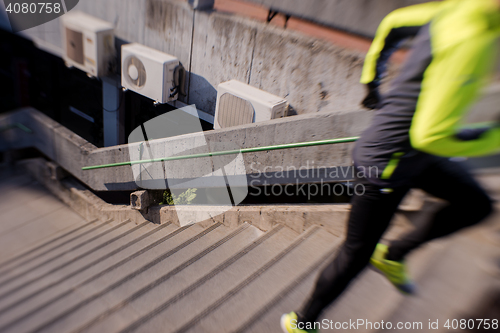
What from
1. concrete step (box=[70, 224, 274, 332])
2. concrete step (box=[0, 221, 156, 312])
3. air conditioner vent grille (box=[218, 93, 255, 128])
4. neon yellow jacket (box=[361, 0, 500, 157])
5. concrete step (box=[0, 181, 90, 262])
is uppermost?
neon yellow jacket (box=[361, 0, 500, 157])

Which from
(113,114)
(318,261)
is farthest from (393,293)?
(113,114)

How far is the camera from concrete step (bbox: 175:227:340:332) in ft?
7.25

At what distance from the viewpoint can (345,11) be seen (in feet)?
13.9

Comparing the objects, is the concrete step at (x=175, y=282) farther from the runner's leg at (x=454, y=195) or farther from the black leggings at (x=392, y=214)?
the runner's leg at (x=454, y=195)

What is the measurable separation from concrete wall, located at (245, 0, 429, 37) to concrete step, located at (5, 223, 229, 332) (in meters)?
3.05

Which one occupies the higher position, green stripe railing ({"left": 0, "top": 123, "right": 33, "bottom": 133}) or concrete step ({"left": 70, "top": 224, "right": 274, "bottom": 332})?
concrete step ({"left": 70, "top": 224, "right": 274, "bottom": 332})

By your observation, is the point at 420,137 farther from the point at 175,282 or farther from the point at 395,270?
the point at 175,282

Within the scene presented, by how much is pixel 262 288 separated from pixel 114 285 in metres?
1.37

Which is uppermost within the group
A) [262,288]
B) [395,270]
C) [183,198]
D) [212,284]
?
[395,270]

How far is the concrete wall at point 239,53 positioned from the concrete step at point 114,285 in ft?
8.12

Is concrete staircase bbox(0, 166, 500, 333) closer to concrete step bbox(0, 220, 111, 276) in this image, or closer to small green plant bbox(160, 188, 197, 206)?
concrete step bbox(0, 220, 111, 276)

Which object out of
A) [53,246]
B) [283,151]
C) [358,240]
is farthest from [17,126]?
[358,240]

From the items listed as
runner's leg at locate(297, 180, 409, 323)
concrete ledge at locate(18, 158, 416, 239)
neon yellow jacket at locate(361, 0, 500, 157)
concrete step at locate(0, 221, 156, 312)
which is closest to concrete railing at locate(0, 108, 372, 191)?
concrete ledge at locate(18, 158, 416, 239)

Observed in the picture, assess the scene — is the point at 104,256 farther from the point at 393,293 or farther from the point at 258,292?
the point at 393,293
